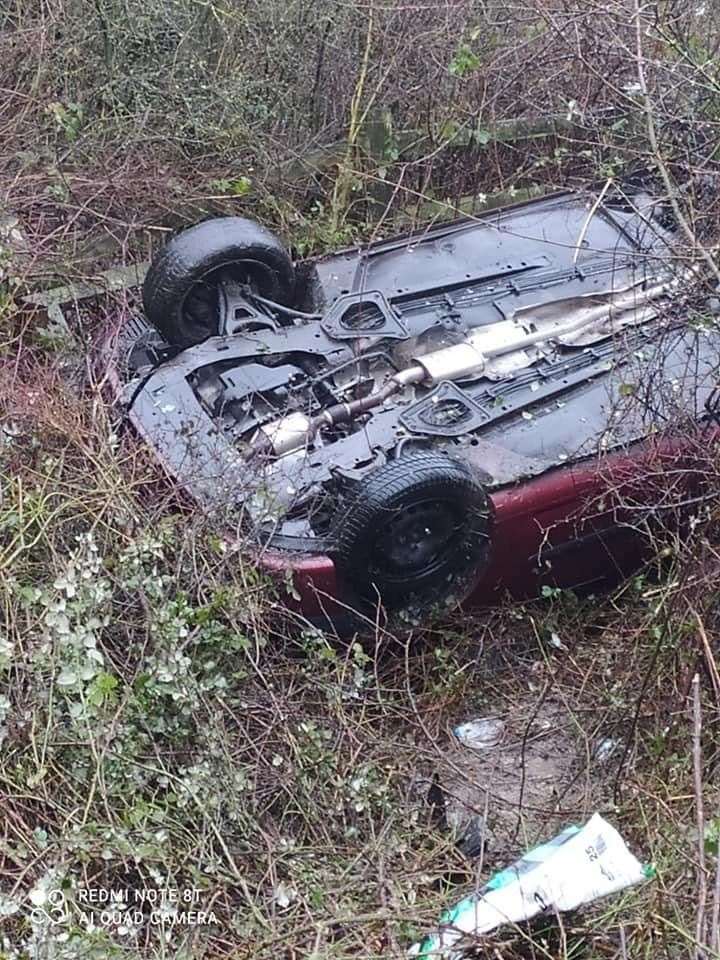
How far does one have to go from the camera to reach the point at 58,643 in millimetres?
2922

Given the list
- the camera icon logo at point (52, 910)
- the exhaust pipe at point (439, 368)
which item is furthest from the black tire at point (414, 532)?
the camera icon logo at point (52, 910)

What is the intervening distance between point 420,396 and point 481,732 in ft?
4.56

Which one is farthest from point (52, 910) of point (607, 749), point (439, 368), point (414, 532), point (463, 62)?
point (463, 62)

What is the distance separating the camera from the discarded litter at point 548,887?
263cm

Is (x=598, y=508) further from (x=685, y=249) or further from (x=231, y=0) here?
(x=231, y=0)

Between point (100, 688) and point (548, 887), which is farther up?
point (100, 688)

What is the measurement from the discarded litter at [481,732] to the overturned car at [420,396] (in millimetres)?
493

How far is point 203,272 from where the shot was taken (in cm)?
443

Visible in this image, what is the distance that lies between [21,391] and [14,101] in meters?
2.95

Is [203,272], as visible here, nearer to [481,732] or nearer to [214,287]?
[214,287]

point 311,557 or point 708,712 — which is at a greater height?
point 311,557

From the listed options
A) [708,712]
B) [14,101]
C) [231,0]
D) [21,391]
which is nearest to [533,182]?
[231,0]

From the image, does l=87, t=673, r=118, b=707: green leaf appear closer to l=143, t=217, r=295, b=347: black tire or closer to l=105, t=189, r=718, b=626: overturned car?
l=105, t=189, r=718, b=626: overturned car

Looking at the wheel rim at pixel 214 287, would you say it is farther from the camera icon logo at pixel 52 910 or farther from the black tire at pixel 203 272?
the camera icon logo at pixel 52 910
